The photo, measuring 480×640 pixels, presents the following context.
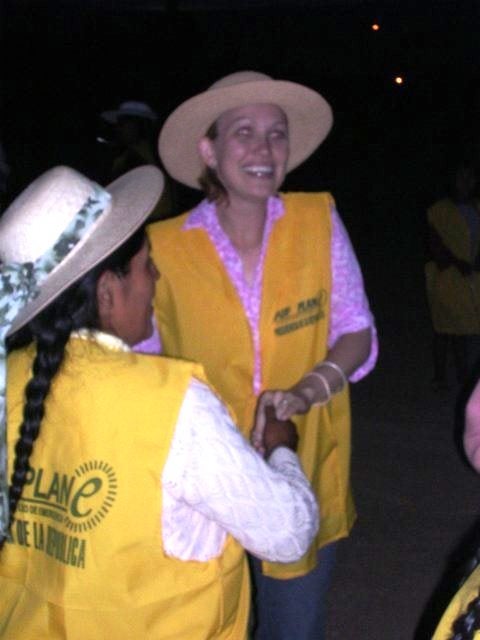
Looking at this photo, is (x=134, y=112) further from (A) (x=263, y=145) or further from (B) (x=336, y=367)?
(B) (x=336, y=367)

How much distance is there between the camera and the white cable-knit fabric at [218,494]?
2.05 meters

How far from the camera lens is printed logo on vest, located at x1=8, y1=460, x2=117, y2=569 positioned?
6.77 feet

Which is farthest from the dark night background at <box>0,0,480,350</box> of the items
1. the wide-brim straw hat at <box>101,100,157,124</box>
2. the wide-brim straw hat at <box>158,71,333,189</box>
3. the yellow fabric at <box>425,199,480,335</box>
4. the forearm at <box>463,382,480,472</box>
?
the forearm at <box>463,382,480,472</box>

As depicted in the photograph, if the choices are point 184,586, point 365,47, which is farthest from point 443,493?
point 365,47

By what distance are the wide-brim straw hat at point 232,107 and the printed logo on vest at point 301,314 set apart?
0.50 m

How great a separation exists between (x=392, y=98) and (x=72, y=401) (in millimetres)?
31714

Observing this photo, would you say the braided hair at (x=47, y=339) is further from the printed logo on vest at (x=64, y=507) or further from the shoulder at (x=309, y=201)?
the shoulder at (x=309, y=201)

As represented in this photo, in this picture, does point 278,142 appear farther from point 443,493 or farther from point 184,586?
point 443,493

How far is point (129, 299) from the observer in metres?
2.29

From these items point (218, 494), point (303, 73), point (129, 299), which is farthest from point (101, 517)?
point (303, 73)

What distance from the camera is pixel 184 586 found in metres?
2.14

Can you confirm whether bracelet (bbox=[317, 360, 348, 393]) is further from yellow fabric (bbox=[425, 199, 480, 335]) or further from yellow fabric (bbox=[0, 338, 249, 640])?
yellow fabric (bbox=[425, 199, 480, 335])

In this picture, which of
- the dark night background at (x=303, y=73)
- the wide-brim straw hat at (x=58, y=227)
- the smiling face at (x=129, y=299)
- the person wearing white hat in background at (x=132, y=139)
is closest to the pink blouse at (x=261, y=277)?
the smiling face at (x=129, y=299)

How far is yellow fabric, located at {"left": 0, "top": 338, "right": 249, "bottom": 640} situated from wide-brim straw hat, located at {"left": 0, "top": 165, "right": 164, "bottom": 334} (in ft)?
0.44
